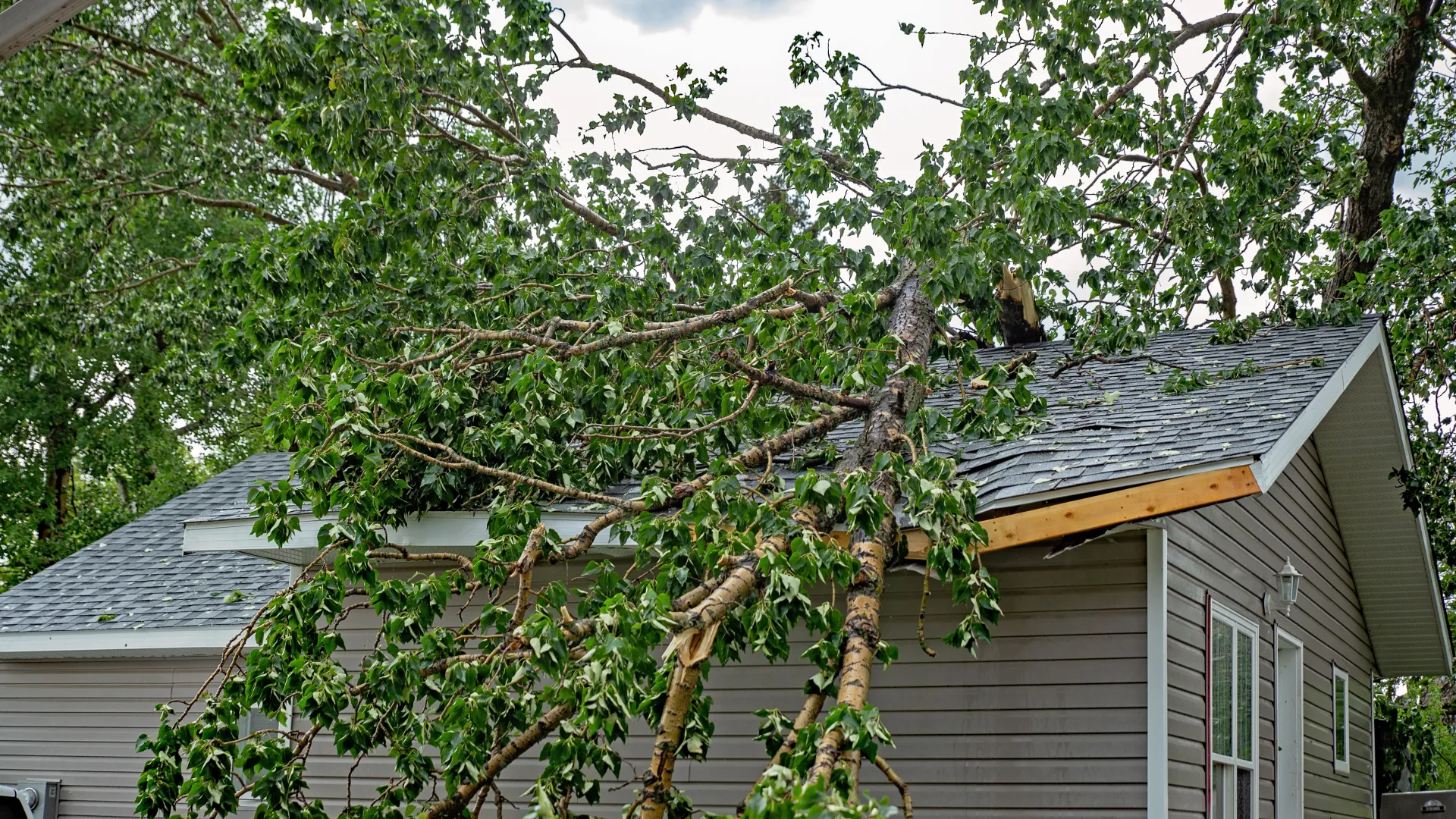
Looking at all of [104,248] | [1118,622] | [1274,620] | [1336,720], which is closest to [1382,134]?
[1336,720]

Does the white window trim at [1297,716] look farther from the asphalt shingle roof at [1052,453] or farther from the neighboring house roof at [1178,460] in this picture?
the asphalt shingle roof at [1052,453]

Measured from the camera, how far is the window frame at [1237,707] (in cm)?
585

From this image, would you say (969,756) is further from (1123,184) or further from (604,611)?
(1123,184)

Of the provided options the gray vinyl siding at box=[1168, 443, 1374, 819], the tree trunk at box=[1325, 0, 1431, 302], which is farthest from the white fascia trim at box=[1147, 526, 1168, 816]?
the tree trunk at box=[1325, 0, 1431, 302]

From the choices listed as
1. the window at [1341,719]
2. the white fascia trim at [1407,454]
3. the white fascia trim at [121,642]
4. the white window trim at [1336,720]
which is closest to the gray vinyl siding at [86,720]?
the white fascia trim at [121,642]

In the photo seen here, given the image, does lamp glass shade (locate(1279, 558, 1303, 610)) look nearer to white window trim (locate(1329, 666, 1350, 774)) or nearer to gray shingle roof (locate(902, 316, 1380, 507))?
gray shingle roof (locate(902, 316, 1380, 507))

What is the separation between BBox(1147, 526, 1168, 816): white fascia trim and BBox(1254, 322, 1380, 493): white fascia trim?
1.72ft

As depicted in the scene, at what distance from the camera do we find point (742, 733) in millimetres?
6129

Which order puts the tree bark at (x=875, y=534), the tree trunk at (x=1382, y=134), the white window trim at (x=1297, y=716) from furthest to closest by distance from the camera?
the tree trunk at (x=1382, y=134)
the white window trim at (x=1297, y=716)
the tree bark at (x=875, y=534)

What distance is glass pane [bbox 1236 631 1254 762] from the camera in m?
6.27

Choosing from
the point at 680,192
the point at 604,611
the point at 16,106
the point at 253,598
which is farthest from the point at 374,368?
the point at 16,106

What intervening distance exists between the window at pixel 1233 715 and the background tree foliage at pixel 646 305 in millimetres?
1475

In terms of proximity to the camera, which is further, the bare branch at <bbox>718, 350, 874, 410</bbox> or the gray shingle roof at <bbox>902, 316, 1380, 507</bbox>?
the bare branch at <bbox>718, 350, 874, 410</bbox>

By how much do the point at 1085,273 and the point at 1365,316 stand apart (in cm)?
203
